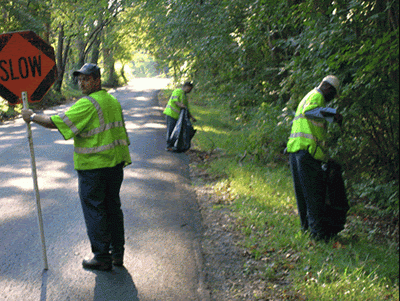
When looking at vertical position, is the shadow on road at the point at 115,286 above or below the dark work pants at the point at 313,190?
below

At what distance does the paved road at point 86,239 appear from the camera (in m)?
4.12

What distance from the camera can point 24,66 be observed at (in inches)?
172

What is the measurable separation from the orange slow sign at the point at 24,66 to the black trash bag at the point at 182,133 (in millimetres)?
6519

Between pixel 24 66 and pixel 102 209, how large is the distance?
1732 millimetres

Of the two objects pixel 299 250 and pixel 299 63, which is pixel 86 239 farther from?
pixel 299 63

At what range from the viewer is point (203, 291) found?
4.24m

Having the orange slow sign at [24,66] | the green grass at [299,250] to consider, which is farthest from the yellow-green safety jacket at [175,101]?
the orange slow sign at [24,66]

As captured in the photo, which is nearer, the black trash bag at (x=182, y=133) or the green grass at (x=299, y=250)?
the green grass at (x=299, y=250)

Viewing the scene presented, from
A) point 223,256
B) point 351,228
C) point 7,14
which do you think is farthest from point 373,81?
Result: point 7,14

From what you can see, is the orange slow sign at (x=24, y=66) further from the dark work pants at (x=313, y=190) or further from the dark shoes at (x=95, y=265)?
the dark work pants at (x=313, y=190)

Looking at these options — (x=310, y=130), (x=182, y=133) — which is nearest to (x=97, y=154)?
(x=310, y=130)

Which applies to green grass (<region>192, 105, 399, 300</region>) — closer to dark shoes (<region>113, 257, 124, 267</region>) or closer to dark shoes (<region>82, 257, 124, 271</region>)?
dark shoes (<region>113, 257, 124, 267</region>)

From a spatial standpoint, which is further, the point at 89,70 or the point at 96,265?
the point at 96,265

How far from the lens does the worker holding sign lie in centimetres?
415
